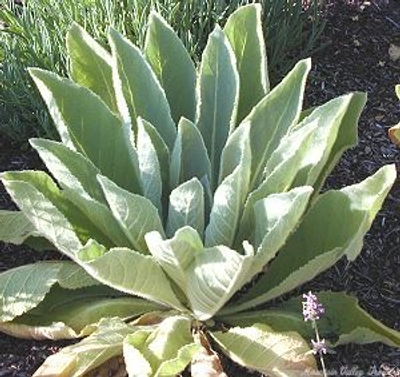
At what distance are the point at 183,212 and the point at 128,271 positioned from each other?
7.8 inches

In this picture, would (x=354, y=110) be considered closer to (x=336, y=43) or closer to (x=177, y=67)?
(x=177, y=67)

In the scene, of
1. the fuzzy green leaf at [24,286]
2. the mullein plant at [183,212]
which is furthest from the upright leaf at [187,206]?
the fuzzy green leaf at [24,286]

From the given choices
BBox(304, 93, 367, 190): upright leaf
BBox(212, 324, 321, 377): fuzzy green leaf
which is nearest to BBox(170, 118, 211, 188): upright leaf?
BBox(304, 93, 367, 190): upright leaf

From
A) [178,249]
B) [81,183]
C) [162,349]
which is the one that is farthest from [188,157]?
[162,349]

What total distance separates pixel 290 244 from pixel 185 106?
1.67 ft

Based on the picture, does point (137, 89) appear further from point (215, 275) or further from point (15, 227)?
point (215, 275)

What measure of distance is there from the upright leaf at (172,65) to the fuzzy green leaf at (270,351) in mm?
672

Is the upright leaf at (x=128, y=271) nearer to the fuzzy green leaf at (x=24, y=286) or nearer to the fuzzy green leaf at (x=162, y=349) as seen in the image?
the fuzzy green leaf at (x=162, y=349)

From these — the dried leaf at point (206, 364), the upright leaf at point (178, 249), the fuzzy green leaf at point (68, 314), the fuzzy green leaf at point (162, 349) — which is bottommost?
the dried leaf at point (206, 364)

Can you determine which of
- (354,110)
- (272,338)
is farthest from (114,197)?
(354,110)

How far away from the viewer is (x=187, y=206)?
7.04 feet

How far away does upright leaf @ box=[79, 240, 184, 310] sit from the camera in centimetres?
202

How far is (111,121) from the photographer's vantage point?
240cm

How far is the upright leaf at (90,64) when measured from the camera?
249 centimetres
